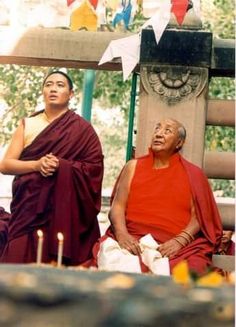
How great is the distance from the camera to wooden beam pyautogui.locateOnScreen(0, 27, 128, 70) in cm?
585

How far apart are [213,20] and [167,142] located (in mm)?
10838

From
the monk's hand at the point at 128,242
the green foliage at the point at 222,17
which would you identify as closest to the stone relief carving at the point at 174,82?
the monk's hand at the point at 128,242

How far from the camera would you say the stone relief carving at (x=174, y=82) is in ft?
19.1

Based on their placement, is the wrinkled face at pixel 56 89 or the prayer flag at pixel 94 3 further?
the prayer flag at pixel 94 3


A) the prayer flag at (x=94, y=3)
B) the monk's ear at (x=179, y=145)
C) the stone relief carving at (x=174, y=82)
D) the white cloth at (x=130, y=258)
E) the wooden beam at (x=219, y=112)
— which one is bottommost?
the white cloth at (x=130, y=258)

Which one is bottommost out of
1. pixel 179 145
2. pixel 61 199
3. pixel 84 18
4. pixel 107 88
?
pixel 61 199

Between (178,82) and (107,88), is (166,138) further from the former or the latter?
(107,88)

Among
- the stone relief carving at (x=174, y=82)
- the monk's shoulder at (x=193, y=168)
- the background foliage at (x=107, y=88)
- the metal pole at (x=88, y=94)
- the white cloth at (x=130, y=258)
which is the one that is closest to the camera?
the white cloth at (x=130, y=258)

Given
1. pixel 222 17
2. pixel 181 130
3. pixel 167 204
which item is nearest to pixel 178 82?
pixel 181 130

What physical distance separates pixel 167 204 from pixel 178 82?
3.32 ft

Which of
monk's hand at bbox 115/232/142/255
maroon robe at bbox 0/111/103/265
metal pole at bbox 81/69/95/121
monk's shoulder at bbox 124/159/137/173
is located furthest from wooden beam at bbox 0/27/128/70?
metal pole at bbox 81/69/95/121

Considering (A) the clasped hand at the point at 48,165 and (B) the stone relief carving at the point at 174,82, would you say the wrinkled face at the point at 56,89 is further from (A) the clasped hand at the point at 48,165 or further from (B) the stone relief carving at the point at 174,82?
(B) the stone relief carving at the point at 174,82

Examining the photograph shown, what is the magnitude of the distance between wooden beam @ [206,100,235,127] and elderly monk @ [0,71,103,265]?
0.93m

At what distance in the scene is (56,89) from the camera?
18.4ft
